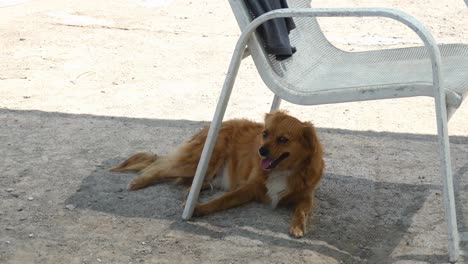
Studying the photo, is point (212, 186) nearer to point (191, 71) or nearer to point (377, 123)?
point (377, 123)

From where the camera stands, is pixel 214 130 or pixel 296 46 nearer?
pixel 214 130

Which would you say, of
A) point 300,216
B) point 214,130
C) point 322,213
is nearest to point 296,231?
point 300,216

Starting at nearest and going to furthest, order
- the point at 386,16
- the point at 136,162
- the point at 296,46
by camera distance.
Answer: the point at 386,16
the point at 296,46
the point at 136,162

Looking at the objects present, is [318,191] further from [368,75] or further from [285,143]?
[368,75]

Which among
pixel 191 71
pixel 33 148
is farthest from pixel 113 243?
pixel 191 71

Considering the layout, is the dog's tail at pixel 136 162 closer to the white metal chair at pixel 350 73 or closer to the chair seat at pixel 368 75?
the white metal chair at pixel 350 73

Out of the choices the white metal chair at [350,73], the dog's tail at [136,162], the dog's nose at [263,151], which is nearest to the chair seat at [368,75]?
the white metal chair at [350,73]

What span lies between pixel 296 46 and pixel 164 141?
3.35 feet

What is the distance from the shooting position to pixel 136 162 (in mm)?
4508

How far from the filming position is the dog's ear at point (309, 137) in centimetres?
402

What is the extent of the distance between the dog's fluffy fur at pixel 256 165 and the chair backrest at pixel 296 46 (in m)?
0.23

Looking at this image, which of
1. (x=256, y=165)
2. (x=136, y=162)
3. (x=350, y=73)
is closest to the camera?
(x=350, y=73)

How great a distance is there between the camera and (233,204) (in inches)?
161

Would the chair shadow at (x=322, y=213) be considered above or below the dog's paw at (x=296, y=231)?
below
